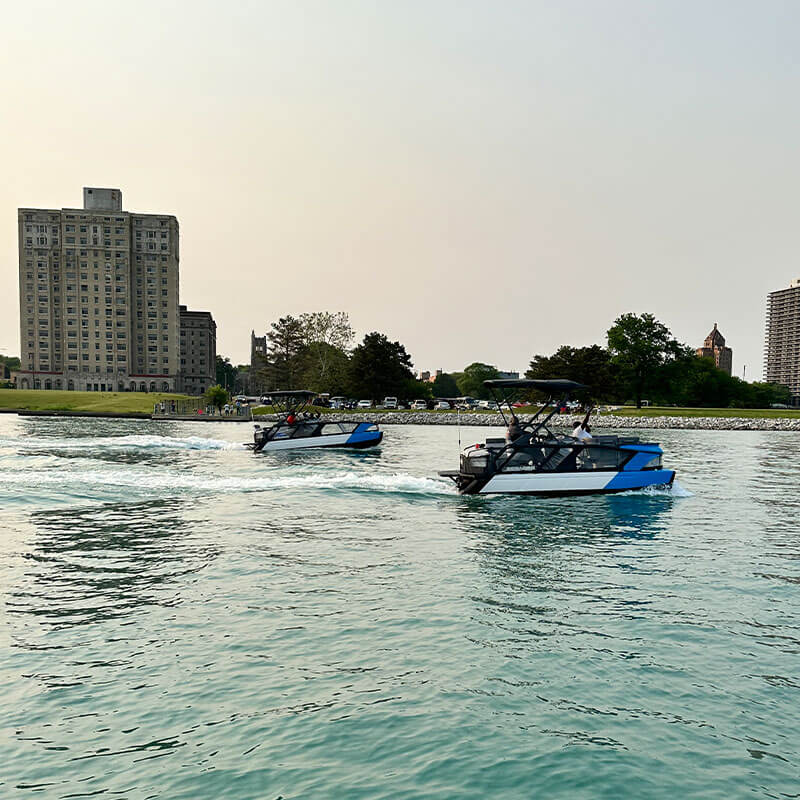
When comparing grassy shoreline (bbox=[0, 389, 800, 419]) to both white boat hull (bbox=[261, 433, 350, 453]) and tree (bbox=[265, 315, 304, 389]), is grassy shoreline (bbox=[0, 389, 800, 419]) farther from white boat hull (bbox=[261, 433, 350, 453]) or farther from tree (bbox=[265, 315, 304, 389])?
white boat hull (bbox=[261, 433, 350, 453])

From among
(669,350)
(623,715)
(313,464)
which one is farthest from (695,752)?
(669,350)

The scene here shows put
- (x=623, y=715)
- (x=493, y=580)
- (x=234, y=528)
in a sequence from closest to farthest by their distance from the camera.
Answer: (x=623, y=715), (x=493, y=580), (x=234, y=528)

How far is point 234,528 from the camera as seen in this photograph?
68.5ft

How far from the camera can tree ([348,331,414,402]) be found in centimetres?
11706

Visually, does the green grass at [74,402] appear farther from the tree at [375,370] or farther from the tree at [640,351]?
the tree at [640,351]

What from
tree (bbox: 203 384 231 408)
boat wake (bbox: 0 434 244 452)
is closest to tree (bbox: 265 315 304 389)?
tree (bbox: 203 384 231 408)

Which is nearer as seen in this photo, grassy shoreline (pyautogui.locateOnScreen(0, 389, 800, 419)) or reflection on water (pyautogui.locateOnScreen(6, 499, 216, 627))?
reflection on water (pyautogui.locateOnScreen(6, 499, 216, 627))

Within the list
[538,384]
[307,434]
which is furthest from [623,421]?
[538,384]

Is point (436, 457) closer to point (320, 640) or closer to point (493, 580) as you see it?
point (493, 580)

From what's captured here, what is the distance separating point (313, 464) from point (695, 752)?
32.6 meters

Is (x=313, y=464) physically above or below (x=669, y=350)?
below

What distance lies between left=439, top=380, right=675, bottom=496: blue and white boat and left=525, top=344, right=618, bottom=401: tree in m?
82.5

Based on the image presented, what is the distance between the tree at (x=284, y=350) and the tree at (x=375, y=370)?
19699mm

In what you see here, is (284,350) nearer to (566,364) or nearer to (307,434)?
(566,364)
